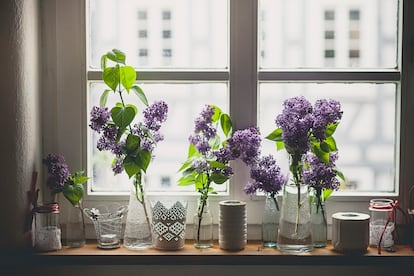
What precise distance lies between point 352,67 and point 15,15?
3.80ft

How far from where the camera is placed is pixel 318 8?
2289 mm

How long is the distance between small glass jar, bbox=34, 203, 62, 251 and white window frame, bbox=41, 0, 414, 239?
167mm

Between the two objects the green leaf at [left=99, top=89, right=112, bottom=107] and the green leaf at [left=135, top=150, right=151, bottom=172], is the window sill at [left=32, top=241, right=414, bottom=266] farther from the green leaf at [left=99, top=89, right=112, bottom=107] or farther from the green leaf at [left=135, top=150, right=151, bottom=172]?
the green leaf at [left=99, top=89, right=112, bottom=107]

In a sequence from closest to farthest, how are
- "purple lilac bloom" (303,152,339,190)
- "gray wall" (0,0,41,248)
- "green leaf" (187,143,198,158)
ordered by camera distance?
"gray wall" (0,0,41,248) → "purple lilac bloom" (303,152,339,190) → "green leaf" (187,143,198,158)

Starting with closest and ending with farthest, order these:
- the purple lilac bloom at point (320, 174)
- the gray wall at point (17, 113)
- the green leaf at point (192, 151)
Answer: the gray wall at point (17, 113) → the purple lilac bloom at point (320, 174) → the green leaf at point (192, 151)

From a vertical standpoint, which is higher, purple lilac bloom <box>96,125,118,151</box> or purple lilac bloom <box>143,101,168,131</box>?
purple lilac bloom <box>143,101,168,131</box>

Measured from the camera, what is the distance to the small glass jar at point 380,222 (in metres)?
2.15

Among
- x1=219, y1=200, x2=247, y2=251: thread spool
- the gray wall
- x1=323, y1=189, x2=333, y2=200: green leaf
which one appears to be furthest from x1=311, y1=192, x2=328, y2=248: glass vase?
the gray wall

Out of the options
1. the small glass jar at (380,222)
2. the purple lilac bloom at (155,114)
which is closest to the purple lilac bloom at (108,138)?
the purple lilac bloom at (155,114)

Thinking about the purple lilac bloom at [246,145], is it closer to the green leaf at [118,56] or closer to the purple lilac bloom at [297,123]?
the purple lilac bloom at [297,123]

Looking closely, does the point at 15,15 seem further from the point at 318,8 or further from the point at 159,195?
the point at 318,8

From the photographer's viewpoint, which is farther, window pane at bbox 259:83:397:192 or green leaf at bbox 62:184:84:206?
window pane at bbox 259:83:397:192

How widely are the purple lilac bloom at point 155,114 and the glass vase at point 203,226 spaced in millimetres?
304

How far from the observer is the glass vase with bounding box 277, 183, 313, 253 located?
82.7 inches
